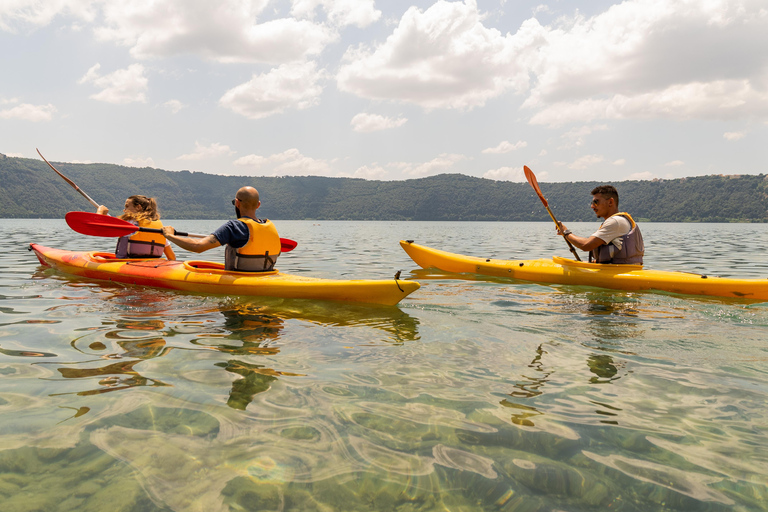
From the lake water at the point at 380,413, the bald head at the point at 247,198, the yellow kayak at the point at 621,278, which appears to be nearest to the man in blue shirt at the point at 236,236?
the bald head at the point at 247,198

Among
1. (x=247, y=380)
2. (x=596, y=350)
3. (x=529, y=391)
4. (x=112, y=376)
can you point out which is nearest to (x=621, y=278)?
(x=596, y=350)

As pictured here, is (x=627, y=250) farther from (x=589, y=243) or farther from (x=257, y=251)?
(x=257, y=251)

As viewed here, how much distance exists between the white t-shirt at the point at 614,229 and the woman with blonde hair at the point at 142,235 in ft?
24.1

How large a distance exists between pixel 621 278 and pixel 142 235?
8.09 meters

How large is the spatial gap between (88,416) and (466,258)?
8367 millimetres

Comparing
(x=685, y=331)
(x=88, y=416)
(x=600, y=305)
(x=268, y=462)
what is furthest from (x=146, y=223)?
(x=685, y=331)

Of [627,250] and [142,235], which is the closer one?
[627,250]

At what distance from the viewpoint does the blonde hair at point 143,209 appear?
761 centimetres

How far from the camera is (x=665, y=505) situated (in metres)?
1.84

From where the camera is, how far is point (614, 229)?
7316 mm

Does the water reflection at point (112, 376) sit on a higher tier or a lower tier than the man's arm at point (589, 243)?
lower

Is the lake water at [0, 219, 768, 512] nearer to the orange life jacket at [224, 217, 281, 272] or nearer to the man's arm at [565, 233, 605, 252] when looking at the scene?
the orange life jacket at [224, 217, 281, 272]

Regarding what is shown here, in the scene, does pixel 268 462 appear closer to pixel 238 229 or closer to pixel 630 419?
pixel 630 419

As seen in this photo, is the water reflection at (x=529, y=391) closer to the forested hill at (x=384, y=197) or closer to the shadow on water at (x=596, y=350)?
the shadow on water at (x=596, y=350)
